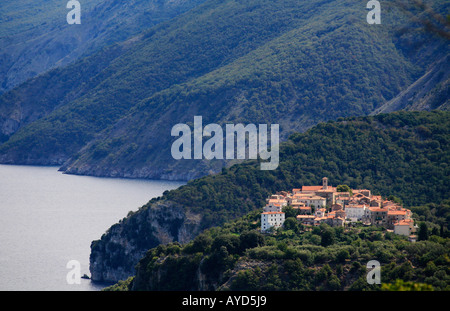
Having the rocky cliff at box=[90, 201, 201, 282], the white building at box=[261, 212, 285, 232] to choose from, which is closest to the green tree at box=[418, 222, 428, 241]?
the white building at box=[261, 212, 285, 232]

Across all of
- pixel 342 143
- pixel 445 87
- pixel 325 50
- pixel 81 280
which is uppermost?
pixel 325 50

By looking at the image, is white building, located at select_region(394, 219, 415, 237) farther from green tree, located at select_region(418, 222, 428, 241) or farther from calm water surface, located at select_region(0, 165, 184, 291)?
calm water surface, located at select_region(0, 165, 184, 291)

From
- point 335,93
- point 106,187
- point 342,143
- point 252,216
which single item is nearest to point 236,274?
point 252,216

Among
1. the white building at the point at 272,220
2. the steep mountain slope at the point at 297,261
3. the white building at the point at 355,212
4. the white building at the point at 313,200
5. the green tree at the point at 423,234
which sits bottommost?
the steep mountain slope at the point at 297,261

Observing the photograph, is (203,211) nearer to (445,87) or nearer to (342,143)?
(342,143)

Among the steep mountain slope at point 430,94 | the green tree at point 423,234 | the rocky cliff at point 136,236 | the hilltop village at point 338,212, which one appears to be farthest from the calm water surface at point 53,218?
the steep mountain slope at point 430,94

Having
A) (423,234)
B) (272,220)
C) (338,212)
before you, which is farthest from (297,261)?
(423,234)

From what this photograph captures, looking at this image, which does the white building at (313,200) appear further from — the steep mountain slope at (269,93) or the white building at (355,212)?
the steep mountain slope at (269,93)
